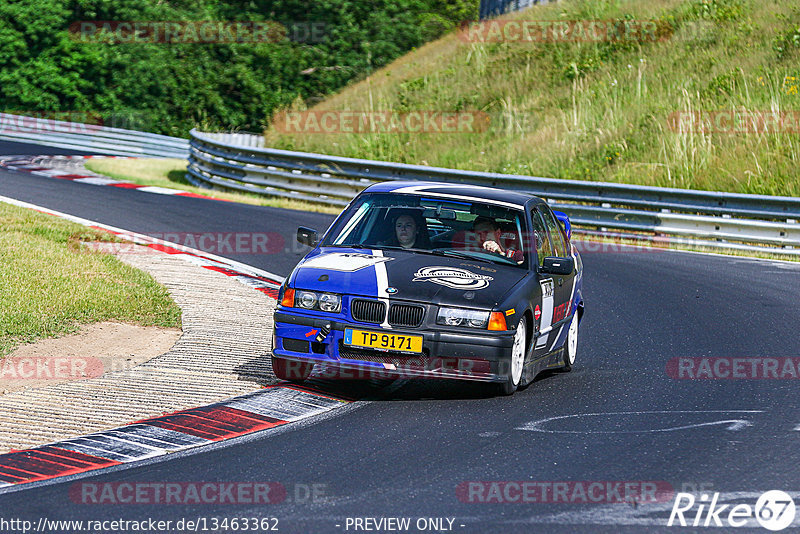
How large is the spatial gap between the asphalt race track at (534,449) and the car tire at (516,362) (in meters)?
0.11

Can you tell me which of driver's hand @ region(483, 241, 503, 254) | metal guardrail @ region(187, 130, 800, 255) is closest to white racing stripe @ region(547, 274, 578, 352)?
driver's hand @ region(483, 241, 503, 254)

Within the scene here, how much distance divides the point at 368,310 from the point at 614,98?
2130cm

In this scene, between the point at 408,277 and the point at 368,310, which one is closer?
the point at 368,310

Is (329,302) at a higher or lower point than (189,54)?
lower

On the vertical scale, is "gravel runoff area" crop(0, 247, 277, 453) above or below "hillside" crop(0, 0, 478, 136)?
below

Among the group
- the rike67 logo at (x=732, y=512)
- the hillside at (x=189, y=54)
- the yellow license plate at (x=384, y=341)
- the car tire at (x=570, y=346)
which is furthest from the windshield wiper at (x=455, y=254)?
the hillside at (x=189, y=54)

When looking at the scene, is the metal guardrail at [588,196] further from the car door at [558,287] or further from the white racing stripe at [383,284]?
the white racing stripe at [383,284]

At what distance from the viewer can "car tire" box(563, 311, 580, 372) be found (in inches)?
373

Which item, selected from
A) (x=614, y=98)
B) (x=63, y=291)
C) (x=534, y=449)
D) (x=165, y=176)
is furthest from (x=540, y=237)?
(x=165, y=176)

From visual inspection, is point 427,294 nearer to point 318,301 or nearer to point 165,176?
point 318,301

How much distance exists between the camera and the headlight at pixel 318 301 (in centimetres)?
786

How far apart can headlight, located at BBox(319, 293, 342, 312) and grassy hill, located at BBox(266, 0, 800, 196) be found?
52.3 ft

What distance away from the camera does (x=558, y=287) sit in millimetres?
9242

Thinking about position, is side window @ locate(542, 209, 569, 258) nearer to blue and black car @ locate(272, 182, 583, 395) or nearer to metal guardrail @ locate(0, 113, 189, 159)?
blue and black car @ locate(272, 182, 583, 395)
